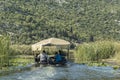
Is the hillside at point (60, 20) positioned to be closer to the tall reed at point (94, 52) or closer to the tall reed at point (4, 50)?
the tall reed at point (94, 52)

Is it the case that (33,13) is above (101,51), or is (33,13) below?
above

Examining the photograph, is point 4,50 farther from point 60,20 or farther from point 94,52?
point 60,20

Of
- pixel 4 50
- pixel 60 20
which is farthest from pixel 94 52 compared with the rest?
pixel 60 20

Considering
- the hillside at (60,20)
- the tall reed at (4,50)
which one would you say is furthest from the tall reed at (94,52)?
the hillside at (60,20)

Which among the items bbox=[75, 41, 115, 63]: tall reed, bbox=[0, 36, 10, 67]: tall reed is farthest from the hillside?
bbox=[0, 36, 10, 67]: tall reed

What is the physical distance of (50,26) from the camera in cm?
10606

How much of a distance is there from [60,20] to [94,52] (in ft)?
240

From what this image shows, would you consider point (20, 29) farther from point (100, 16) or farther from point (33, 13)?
point (100, 16)

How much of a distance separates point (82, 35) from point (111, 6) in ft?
131

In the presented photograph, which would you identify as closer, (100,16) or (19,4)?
(19,4)

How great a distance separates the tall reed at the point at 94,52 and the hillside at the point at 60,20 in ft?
123

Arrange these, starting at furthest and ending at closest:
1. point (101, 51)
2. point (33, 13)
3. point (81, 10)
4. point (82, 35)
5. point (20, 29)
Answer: point (81, 10) → point (33, 13) → point (82, 35) → point (20, 29) → point (101, 51)

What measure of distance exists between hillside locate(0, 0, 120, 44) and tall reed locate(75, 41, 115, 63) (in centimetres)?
3763

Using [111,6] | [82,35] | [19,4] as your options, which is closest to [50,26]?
[82,35]
